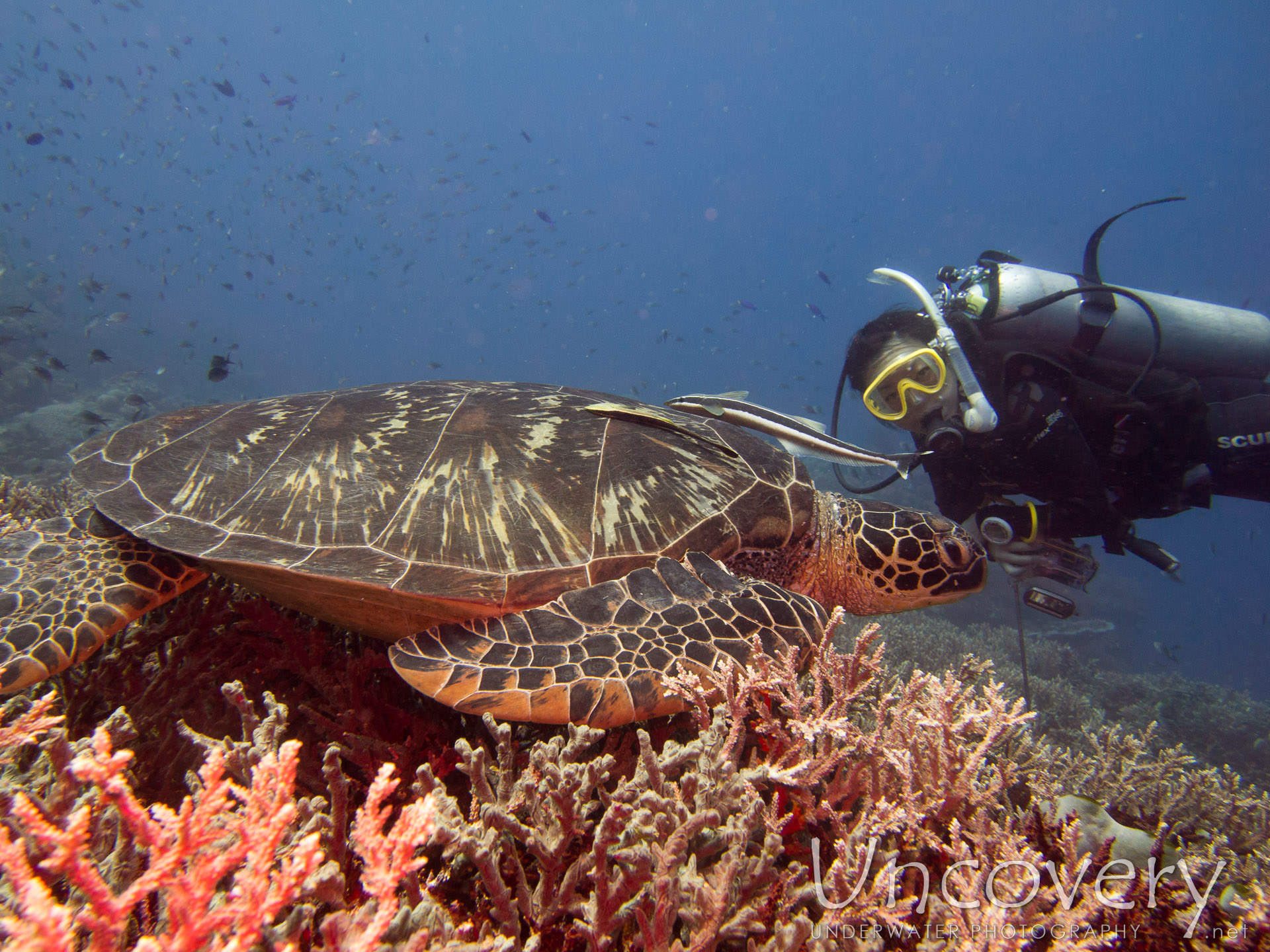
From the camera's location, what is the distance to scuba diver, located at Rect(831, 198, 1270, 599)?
11.7 feet

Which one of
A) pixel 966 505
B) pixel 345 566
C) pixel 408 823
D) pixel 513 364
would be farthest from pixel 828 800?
pixel 513 364

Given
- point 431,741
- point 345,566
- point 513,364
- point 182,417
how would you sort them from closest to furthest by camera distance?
point 431,741
point 345,566
point 182,417
point 513,364

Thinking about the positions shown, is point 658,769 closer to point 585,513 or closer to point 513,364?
point 585,513

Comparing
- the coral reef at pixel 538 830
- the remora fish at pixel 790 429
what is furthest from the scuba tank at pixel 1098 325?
the coral reef at pixel 538 830

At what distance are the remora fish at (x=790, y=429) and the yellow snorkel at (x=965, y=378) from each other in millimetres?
500

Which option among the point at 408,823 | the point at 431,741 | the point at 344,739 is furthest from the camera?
the point at 431,741

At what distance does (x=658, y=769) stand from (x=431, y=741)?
0.86m

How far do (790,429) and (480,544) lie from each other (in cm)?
169

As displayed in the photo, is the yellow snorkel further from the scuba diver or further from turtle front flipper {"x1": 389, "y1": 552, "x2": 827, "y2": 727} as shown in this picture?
turtle front flipper {"x1": 389, "y1": 552, "x2": 827, "y2": 727}

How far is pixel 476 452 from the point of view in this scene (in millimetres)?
2250

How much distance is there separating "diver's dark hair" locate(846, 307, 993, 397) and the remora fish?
2.88 ft

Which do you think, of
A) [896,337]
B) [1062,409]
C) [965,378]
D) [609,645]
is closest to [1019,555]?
Answer: [1062,409]

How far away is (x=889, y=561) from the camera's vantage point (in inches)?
107

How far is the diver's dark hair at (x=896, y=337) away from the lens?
3.81 meters
